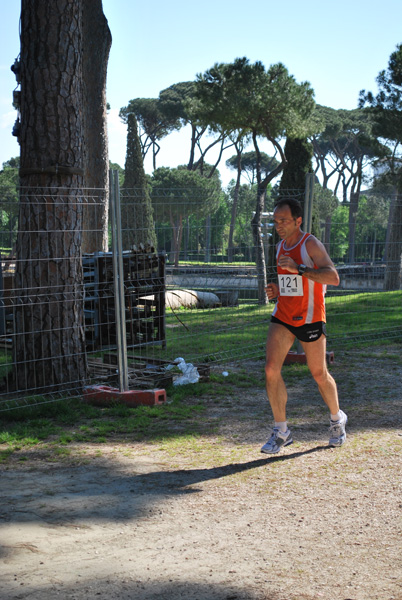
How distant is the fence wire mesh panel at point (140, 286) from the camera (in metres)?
6.28

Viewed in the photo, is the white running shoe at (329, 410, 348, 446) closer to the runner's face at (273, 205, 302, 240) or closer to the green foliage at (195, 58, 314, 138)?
the runner's face at (273, 205, 302, 240)

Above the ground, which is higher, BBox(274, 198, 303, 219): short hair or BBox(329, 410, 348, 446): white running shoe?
BBox(274, 198, 303, 219): short hair

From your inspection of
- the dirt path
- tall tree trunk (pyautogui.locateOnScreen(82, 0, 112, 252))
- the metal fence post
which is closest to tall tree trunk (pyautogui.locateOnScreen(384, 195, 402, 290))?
the dirt path

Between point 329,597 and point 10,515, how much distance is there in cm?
184

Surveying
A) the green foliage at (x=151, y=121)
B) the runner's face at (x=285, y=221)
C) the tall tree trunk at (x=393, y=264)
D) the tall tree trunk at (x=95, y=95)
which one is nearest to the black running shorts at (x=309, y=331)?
the runner's face at (x=285, y=221)

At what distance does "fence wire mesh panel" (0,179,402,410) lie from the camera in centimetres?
628

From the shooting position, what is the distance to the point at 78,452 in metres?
4.85

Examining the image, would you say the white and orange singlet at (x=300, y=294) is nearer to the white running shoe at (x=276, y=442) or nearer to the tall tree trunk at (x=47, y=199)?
the white running shoe at (x=276, y=442)

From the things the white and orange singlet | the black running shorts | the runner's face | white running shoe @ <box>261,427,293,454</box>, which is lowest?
white running shoe @ <box>261,427,293,454</box>

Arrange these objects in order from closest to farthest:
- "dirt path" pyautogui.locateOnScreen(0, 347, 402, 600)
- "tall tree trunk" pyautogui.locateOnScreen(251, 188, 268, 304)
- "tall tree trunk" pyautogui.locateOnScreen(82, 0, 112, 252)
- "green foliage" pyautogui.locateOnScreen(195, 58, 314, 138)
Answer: "dirt path" pyautogui.locateOnScreen(0, 347, 402, 600)
"tall tree trunk" pyautogui.locateOnScreen(251, 188, 268, 304)
"tall tree trunk" pyautogui.locateOnScreen(82, 0, 112, 252)
"green foliage" pyautogui.locateOnScreen(195, 58, 314, 138)

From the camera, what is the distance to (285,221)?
4.67 m

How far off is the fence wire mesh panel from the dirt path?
5.30 feet

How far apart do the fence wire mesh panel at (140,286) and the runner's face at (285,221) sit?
56.1 inches

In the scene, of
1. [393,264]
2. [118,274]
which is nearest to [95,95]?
[393,264]
